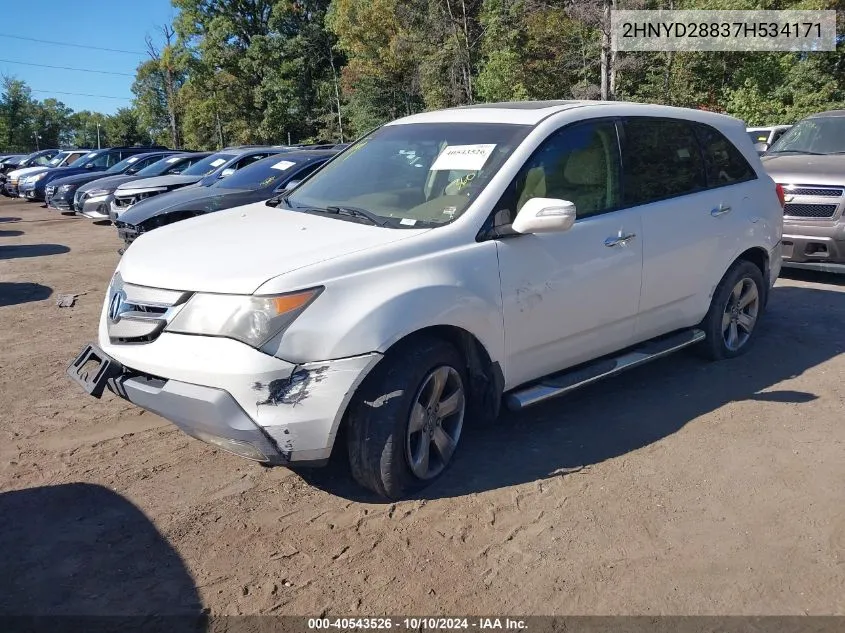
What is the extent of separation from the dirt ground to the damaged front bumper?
47cm

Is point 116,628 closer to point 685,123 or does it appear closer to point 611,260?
point 611,260

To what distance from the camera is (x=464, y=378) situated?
377 centimetres

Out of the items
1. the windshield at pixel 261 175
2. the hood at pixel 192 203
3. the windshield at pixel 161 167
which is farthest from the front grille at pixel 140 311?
the windshield at pixel 161 167

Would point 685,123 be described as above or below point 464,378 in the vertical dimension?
above

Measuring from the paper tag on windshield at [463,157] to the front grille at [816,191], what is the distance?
5.54 m

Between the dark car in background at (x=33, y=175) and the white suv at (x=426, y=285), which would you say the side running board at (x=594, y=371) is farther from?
the dark car in background at (x=33, y=175)

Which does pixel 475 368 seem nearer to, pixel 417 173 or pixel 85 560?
pixel 417 173

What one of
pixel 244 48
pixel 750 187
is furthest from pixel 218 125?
pixel 750 187

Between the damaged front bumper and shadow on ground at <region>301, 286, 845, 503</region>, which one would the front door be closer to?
shadow on ground at <region>301, 286, 845, 503</region>

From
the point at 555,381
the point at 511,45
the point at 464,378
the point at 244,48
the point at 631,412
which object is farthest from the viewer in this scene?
the point at 244,48

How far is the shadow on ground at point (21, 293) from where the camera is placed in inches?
316

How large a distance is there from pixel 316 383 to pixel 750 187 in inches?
156

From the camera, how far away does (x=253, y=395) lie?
3.07 meters

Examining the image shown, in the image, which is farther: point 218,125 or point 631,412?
point 218,125
